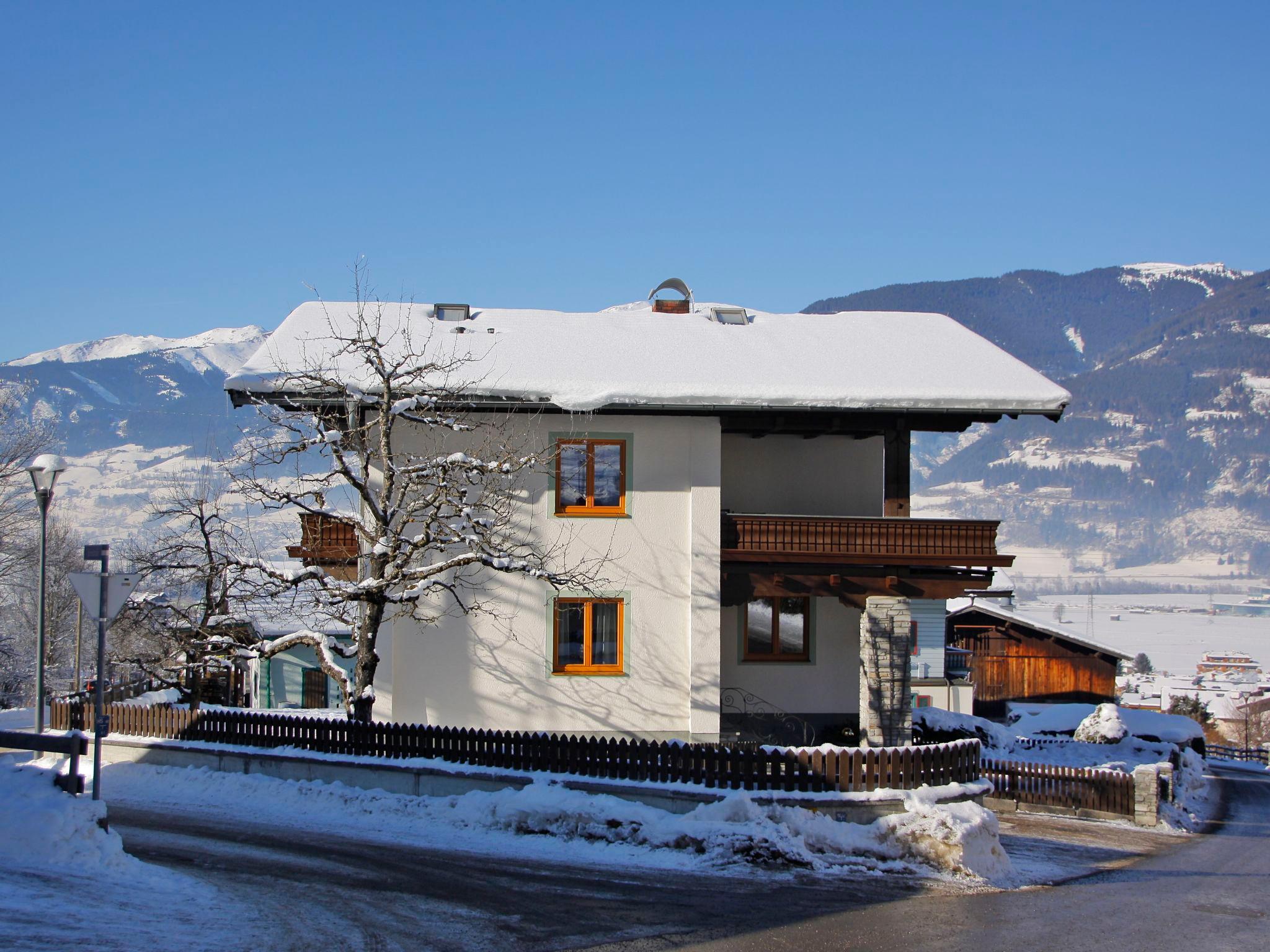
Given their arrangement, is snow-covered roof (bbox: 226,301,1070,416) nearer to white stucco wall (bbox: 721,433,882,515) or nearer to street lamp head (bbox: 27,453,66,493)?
white stucco wall (bbox: 721,433,882,515)

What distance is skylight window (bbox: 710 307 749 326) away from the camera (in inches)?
1171

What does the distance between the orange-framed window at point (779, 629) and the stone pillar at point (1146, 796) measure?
10.2m

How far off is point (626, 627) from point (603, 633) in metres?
0.53

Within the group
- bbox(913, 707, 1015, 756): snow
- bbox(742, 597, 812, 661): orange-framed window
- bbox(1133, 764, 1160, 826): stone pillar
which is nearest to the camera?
bbox(742, 597, 812, 661): orange-framed window

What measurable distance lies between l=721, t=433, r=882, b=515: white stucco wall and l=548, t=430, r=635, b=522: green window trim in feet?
9.30

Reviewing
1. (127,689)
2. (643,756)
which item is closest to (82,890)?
(643,756)

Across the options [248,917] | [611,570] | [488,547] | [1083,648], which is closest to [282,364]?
[488,547]

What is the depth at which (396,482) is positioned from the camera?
71.6 feet

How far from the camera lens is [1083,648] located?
Result: 55219mm

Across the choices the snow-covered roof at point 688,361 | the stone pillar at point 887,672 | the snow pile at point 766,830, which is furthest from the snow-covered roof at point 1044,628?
the snow pile at point 766,830

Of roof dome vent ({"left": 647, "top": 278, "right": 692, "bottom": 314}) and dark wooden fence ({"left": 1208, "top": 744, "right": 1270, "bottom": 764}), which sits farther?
dark wooden fence ({"left": 1208, "top": 744, "right": 1270, "bottom": 764})

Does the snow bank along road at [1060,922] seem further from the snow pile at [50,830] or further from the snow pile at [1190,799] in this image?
the snow pile at [1190,799]

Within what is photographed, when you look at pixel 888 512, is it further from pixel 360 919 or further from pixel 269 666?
pixel 269 666

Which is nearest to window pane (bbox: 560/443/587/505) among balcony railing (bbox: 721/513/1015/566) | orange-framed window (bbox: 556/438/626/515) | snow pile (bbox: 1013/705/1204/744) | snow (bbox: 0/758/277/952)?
orange-framed window (bbox: 556/438/626/515)
